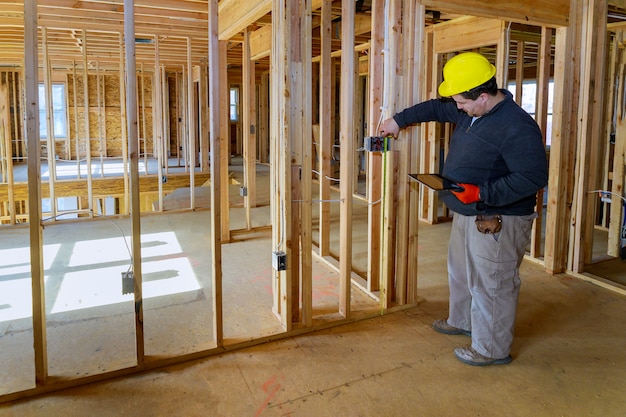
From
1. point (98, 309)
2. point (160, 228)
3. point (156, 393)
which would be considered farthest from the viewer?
point (160, 228)

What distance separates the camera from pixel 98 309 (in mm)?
3373

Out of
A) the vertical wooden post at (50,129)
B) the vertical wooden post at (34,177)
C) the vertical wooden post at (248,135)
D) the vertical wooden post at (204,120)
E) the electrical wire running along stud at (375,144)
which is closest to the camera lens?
the vertical wooden post at (34,177)

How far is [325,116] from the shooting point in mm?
4434

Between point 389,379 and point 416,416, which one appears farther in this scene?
point 389,379

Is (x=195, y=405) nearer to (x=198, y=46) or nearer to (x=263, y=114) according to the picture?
(x=198, y=46)

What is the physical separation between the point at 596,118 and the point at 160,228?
4.69 meters

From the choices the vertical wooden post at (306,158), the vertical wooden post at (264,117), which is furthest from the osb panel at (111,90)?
the vertical wooden post at (306,158)

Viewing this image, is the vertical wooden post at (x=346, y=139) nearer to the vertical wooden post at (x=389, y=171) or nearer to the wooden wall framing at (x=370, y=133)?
the wooden wall framing at (x=370, y=133)

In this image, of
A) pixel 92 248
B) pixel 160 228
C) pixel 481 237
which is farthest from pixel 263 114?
pixel 481 237

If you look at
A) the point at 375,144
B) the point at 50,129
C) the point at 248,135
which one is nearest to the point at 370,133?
the point at 375,144

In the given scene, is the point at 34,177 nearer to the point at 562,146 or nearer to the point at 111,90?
the point at 562,146

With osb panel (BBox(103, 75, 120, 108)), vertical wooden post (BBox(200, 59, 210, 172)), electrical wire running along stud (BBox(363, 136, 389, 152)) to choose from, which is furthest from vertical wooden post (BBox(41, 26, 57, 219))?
osb panel (BBox(103, 75, 120, 108))

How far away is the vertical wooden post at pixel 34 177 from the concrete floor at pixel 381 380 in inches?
11.3

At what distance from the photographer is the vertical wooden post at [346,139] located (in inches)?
118
